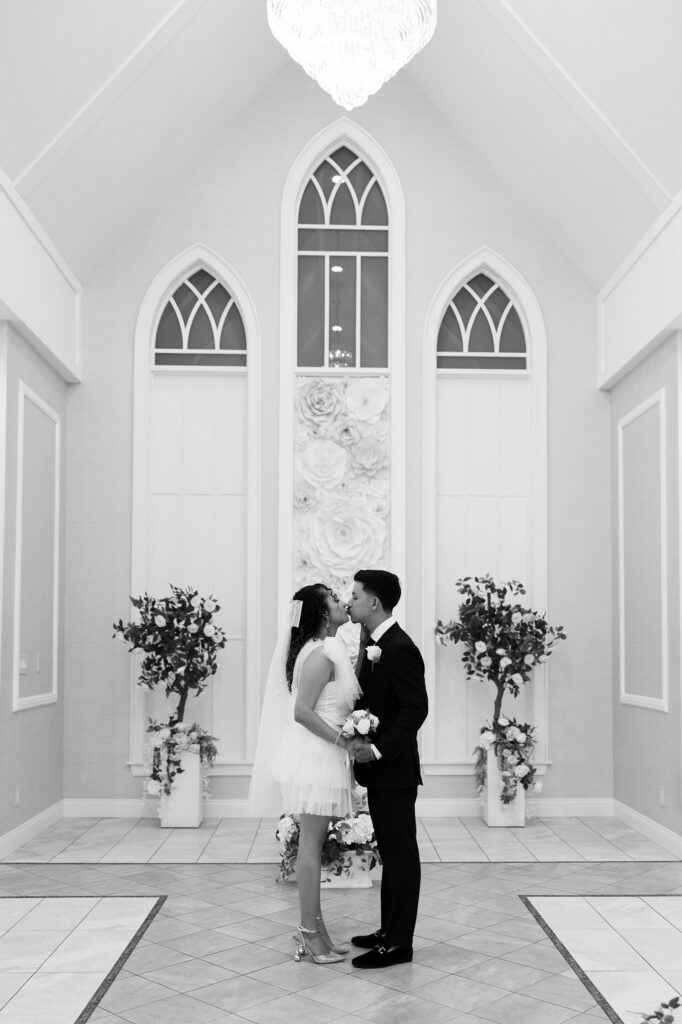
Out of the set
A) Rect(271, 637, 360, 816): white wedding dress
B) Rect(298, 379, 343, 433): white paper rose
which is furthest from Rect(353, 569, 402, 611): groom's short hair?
Rect(298, 379, 343, 433): white paper rose

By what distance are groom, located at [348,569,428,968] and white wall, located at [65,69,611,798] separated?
341 cm

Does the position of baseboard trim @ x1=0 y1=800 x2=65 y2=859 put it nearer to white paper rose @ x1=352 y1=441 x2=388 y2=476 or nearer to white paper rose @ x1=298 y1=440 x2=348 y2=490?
white paper rose @ x1=298 y1=440 x2=348 y2=490

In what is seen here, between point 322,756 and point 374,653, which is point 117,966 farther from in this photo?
point 374,653

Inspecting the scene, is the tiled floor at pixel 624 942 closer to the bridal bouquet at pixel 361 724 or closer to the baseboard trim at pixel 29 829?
the bridal bouquet at pixel 361 724

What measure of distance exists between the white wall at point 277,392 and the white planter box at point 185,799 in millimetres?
478

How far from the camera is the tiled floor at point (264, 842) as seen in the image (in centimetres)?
621

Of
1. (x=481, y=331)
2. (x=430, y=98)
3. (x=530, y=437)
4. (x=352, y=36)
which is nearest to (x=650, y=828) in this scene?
(x=530, y=437)

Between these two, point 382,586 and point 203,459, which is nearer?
point 382,586

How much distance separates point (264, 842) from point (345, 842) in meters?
1.44

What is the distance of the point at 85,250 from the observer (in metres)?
7.44

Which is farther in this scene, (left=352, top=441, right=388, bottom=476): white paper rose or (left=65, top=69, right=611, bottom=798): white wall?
(left=352, top=441, right=388, bottom=476): white paper rose

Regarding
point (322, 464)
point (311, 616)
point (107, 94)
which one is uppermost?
point (107, 94)

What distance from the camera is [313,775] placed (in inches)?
164

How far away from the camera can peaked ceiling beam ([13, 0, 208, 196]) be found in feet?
20.2
